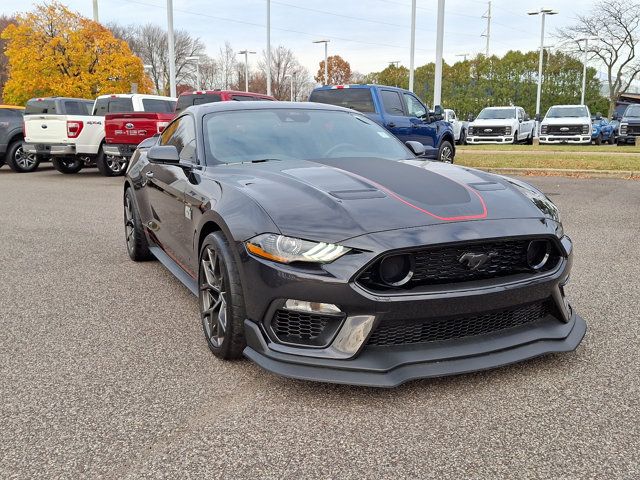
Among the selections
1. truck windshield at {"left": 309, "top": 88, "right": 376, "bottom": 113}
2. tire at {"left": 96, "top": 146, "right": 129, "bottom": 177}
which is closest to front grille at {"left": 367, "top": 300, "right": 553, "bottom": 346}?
truck windshield at {"left": 309, "top": 88, "right": 376, "bottom": 113}

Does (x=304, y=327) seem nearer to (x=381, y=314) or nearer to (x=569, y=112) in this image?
(x=381, y=314)

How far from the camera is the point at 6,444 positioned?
2.60 m

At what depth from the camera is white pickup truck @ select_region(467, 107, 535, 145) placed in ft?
84.0

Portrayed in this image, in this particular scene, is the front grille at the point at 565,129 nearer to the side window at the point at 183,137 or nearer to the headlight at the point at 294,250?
the side window at the point at 183,137

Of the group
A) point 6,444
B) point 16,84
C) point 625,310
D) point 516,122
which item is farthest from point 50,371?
point 16,84

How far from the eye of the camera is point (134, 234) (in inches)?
232

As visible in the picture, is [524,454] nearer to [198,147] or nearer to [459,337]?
[459,337]

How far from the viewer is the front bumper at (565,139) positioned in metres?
24.9

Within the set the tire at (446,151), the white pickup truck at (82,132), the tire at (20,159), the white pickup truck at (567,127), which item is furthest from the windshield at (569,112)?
the tire at (20,159)

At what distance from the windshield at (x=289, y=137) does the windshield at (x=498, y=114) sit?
2336 centimetres

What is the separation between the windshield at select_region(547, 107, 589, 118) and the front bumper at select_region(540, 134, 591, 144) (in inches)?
42.7

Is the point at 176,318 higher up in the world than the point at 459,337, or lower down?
lower down

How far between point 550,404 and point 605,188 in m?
9.63

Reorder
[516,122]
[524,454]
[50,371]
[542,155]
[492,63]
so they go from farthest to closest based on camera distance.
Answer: [492,63] → [516,122] → [542,155] → [50,371] → [524,454]
